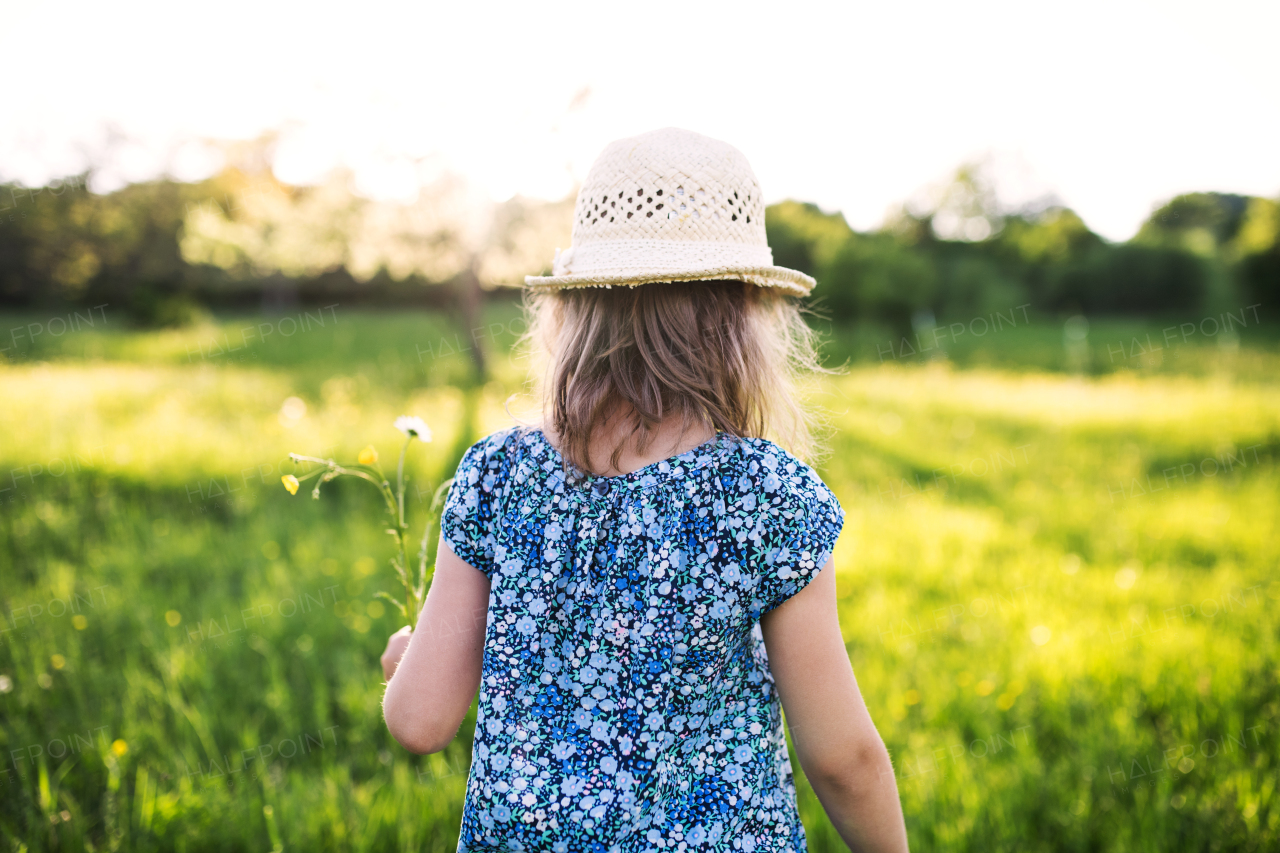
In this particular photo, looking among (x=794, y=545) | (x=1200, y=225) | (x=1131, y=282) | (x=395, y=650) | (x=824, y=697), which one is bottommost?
(x=1131, y=282)

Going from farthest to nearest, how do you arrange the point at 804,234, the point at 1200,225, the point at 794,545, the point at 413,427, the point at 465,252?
the point at 1200,225
the point at 804,234
the point at 465,252
the point at 413,427
the point at 794,545

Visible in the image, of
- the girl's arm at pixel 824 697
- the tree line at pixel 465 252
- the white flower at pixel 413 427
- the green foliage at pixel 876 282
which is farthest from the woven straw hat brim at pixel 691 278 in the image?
the green foliage at pixel 876 282

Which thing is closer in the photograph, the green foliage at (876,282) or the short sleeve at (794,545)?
the short sleeve at (794,545)

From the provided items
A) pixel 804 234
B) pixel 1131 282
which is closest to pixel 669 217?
pixel 804 234

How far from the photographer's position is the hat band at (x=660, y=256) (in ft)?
3.70

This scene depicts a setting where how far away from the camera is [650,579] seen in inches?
43.7

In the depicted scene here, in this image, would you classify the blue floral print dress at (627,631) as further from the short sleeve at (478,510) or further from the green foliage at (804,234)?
the green foliage at (804,234)

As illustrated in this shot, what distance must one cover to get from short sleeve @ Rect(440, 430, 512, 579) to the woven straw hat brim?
0.32 meters

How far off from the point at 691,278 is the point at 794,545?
0.46 metres

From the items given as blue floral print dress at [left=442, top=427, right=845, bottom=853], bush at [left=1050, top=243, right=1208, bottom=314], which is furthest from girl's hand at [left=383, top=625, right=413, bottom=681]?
bush at [left=1050, top=243, right=1208, bottom=314]

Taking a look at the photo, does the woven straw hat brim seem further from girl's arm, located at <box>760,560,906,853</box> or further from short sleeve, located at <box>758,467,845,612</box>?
girl's arm, located at <box>760,560,906,853</box>

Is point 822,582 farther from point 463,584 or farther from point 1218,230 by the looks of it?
point 1218,230

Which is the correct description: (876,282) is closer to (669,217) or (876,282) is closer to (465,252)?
(465,252)

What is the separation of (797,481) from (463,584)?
0.62 meters
